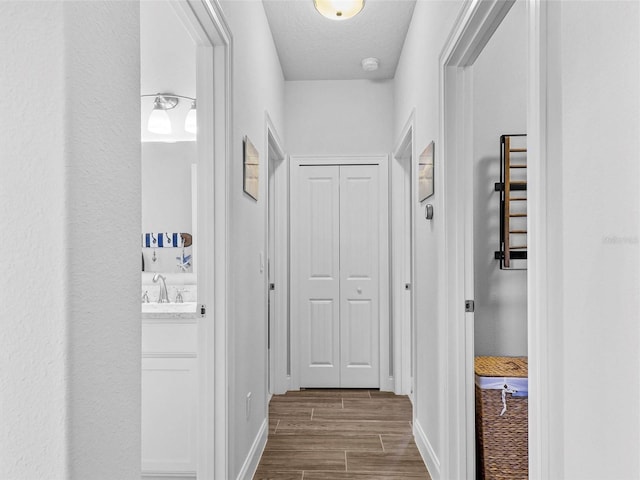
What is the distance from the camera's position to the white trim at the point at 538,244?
123cm

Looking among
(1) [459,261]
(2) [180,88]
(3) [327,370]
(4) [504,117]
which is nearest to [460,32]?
(4) [504,117]

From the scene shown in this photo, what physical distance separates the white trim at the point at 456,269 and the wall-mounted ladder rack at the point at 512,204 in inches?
13.5

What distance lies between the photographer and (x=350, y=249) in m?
4.29

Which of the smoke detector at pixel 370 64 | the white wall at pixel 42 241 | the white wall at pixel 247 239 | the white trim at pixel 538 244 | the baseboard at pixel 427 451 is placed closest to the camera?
the white wall at pixel 42 241

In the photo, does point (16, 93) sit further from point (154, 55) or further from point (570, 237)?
point (154, 55)

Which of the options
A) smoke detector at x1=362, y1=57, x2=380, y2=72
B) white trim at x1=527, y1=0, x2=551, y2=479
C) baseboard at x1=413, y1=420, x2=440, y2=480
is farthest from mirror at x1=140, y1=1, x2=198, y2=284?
white trim at x1=527, y1=0, x2=551, y2=479

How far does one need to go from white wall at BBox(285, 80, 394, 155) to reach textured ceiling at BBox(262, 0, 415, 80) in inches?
4.2

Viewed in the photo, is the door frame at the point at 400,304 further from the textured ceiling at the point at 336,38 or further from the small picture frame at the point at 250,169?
the small picture frame at the point at 250,169

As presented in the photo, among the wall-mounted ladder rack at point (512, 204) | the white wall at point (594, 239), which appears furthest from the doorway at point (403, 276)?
the white wall at point (594, 239)

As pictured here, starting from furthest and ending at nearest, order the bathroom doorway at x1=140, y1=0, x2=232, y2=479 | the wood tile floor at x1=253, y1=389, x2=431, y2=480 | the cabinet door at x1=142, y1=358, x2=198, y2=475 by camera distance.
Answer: the wood tile floor at x1=253, y1=389, x2=431, y2=480, the cabinet door at x1=142, y1=358, x2=198, y2=475, the bathroom doorway at x1=140, y1=0, x2=232, y2=479

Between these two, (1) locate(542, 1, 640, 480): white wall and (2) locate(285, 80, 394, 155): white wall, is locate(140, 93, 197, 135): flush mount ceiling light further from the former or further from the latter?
(1) locate(542, 1, 640, 480): white wall

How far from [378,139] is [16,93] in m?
3.66

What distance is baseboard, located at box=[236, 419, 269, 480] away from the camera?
7.87ft

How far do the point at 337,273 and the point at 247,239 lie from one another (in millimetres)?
1856
